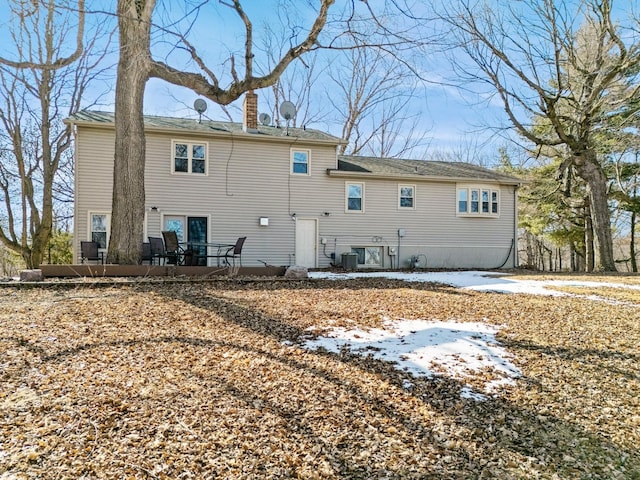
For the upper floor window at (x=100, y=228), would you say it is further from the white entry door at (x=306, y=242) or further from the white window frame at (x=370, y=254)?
the white window frame at (x=370, y=254)

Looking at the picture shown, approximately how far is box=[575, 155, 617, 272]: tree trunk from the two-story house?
247 cm

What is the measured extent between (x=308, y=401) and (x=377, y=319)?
7.35 feet

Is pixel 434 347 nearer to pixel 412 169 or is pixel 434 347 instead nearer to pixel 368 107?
pixel 412 169

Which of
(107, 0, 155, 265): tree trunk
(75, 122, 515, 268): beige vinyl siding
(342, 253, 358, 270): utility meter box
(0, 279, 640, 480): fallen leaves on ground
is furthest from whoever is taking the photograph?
(342, 253, 358, 270): utility meter box

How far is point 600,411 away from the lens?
270 cm

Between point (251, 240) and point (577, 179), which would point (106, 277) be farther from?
point (577, 179)

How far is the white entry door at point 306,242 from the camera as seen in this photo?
1366 centimetres

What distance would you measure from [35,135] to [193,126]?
8620mm

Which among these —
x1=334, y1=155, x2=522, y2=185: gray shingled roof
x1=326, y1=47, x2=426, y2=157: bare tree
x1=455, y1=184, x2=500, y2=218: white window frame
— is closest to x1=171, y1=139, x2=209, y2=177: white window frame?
x1=334, y1=155, x2=522, y2=185: gray shingled roof

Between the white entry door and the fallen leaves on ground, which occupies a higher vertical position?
the white entry door

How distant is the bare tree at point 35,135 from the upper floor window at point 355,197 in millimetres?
10716

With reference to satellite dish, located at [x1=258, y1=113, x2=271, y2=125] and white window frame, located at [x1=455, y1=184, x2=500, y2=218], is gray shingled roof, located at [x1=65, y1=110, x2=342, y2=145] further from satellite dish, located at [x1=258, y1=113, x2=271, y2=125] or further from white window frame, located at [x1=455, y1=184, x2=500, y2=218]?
white window frame, located at [x1=455, y1=184, x2=500, y2=218]

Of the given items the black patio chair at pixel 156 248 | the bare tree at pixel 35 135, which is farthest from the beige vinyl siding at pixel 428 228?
the bare tree at pixel 35 135

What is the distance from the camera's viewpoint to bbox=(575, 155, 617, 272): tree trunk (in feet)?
45.3
